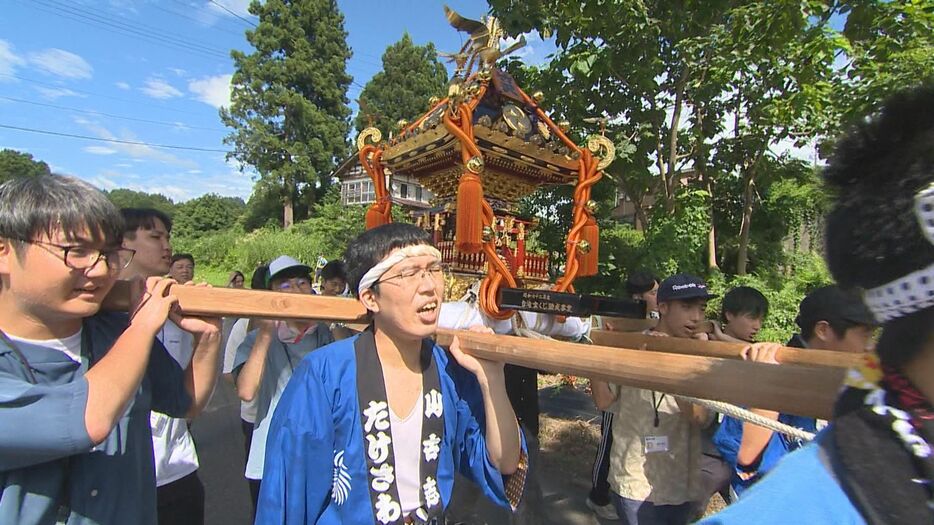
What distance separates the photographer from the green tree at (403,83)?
2881 cm

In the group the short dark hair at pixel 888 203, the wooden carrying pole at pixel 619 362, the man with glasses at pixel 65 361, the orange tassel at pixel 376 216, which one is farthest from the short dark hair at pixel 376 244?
the orange tassel at pixel 376 216

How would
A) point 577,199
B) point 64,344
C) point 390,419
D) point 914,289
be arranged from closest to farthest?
1. point 914,289
2. point 64,344
3. point 390,419
4. point 577,199

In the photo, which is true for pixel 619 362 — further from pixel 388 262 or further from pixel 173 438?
pixel 173 438

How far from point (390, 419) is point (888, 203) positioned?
53.4 inches

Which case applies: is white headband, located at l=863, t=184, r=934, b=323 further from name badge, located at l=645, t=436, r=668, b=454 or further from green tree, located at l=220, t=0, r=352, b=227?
green tree, located at l=220, t=0, r=352, b=227

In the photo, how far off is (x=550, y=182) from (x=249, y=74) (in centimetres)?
2739

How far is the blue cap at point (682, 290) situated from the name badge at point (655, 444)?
0.72 m

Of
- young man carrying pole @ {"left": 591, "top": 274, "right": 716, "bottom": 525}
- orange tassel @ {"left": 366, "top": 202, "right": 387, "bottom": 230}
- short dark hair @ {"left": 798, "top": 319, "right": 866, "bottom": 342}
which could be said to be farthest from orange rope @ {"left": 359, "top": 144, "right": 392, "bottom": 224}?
short dark hair @ {"left": 798, "top": 319, "right": 866, "bottom": 342}

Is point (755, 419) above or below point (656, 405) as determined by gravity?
above

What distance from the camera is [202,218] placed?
36.8 metres

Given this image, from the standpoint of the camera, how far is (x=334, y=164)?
28.6 meters

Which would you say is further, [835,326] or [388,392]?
[835,326]

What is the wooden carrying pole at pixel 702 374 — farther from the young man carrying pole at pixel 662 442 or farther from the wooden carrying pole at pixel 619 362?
the young man carrying pole at pixel 662 442

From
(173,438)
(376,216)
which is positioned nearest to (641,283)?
(376,216)
